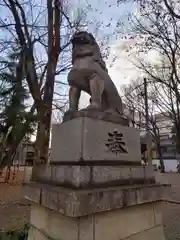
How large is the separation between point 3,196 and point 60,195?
759cm

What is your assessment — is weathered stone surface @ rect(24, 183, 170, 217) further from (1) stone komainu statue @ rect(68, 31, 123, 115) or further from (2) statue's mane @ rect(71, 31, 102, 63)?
(2) statue's mane @ rect(71, 31, 102, 63)

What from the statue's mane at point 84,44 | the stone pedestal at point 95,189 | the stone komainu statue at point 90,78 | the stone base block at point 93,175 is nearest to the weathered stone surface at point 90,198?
the stone pedestal at point 95,189

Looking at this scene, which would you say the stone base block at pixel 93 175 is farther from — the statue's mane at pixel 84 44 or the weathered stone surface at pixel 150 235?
the statue's mane at pixel 84 44

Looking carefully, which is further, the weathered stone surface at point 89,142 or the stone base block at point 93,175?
the weathered stone surface at point 89,142

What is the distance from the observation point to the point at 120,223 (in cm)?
236

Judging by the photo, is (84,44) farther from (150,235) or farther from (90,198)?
(150,235)

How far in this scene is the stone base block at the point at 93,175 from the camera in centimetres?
224

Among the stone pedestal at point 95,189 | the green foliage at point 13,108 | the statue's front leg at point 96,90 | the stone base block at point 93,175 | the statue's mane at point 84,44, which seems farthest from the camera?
the green foliage at point 13,108

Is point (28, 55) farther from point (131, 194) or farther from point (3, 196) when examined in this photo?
point (131, 194)

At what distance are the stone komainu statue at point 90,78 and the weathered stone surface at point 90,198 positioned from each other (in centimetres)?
108

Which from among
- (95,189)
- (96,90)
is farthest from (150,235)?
(96,90)

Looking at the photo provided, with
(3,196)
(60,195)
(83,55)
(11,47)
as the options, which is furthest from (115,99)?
(11,47)

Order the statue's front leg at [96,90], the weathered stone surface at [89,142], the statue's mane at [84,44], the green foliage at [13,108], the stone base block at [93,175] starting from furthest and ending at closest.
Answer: the green foliage at [13,108] → the statue's mane at [84,44] → the statue's front leg at [96,90] → the weathered stone surface at [89,142] → the stone base block at [93,175]

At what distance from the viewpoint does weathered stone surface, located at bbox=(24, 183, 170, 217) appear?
1948 millimetres
